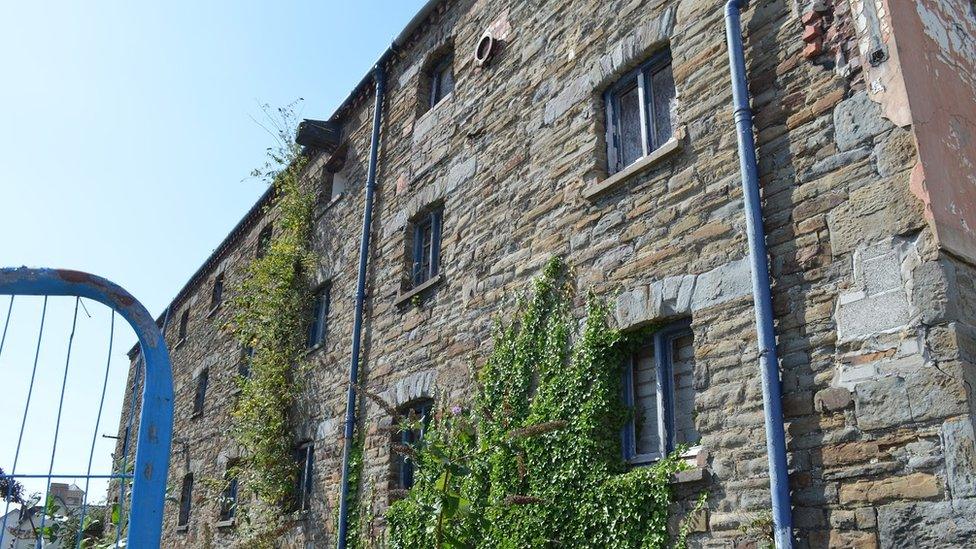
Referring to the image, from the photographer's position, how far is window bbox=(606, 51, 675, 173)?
23.9 feet

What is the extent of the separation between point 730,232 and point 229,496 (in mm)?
11845

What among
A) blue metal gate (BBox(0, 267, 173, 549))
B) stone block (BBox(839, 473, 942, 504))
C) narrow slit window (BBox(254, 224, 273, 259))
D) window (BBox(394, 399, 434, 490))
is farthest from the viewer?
narrow slit window (BBox(254, 224, 273, 259))

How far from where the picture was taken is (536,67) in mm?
8844

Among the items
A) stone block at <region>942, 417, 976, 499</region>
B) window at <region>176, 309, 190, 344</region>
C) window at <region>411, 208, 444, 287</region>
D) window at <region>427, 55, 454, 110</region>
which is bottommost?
stone block at <region>942, 417, 976, 499</region>

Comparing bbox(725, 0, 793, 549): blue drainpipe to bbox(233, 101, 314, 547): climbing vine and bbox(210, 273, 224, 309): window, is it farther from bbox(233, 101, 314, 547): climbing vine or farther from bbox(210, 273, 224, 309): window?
bbox(210, 273, 224, 309): window

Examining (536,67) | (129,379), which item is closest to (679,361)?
(536,67)

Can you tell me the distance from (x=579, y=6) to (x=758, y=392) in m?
4.60

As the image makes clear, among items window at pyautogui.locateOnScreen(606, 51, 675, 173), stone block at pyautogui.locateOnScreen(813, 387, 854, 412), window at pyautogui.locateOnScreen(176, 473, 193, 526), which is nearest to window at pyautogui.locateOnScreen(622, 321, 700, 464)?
stone block at pyautogui.locateOnScreen(813, 387, 854, 412)

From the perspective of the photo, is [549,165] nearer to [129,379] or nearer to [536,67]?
[536,67]

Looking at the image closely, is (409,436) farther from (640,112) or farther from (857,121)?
(857,121)

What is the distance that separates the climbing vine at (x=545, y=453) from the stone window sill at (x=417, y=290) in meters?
1.58

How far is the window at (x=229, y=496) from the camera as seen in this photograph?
14.0m

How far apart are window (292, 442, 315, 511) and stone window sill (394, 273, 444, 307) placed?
309 centimetres

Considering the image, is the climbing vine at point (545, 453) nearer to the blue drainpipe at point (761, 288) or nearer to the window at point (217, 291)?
the blue drainpipe at point (761, 288)
